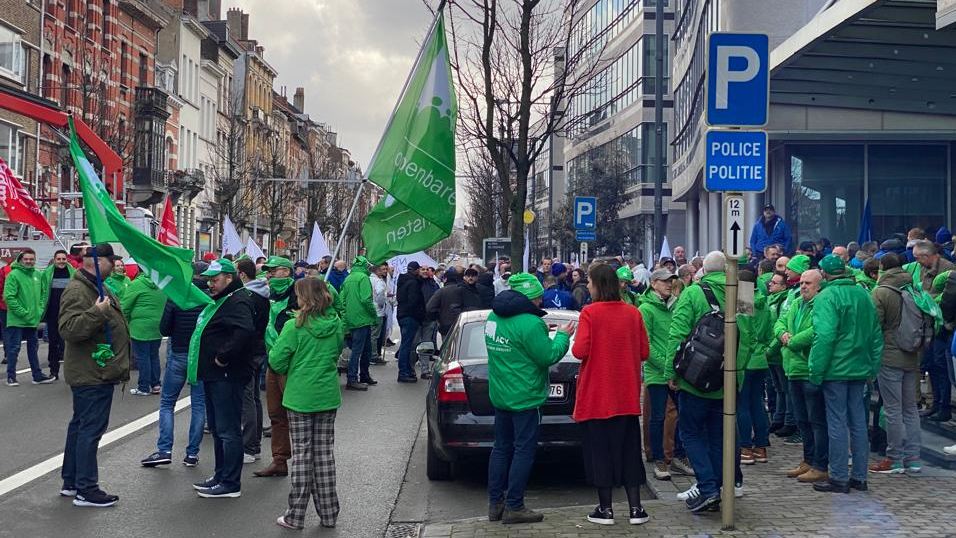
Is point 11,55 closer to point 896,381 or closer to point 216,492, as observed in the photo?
point 216,492

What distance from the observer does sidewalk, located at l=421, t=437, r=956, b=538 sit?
750 cm

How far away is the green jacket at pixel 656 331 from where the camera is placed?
31.7 feet

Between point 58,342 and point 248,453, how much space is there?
8181mm

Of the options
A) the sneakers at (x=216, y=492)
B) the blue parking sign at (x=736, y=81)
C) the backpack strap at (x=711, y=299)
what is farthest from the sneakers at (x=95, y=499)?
the blue parking sign at (x=736, y=81)

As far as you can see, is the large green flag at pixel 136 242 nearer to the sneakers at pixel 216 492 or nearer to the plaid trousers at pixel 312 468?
the sneakers at pixel 216 492

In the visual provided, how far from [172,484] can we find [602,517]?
3.83m

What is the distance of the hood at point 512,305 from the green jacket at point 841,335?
7.44 ft

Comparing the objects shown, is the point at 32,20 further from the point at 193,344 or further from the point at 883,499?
the point at 883,499

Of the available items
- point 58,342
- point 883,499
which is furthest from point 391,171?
point 58,342

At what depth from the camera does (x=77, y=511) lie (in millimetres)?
8625

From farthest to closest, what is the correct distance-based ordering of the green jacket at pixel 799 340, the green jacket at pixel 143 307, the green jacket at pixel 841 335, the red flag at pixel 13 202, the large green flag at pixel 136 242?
the red flag at pixel 13 202 < the green jacket at pixel 143 307 < the green jacket at pixel 799 340 < the large green flag at pixel 136 242 < the green jacket at pixel 841 335

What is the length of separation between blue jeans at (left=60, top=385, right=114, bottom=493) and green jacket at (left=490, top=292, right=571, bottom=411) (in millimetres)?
3070

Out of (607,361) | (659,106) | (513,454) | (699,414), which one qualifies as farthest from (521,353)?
(659,106)

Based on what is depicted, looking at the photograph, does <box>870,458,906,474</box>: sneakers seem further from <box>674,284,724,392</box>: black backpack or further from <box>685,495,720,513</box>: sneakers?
<box>674,284,724,392</box>: black backpack
